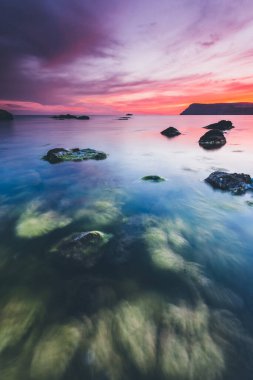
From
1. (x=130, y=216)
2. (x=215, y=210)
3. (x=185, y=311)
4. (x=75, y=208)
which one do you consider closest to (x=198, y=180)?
(x=215, y=210)

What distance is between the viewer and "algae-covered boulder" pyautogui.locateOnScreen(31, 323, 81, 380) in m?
2.82

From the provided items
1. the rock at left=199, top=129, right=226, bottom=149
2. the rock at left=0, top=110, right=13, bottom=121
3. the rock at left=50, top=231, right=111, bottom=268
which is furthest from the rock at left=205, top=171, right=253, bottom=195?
the rock at left=0, top=110, right=13, bottom=121

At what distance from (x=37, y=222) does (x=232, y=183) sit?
815 centimetres

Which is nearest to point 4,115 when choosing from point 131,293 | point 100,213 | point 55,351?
point 100,213

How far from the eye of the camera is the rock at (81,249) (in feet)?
15.5

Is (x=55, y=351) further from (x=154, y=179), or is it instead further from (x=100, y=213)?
(x=154, y=179)

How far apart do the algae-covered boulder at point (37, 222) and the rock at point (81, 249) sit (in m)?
1.01

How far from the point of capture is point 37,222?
6570 millimetres

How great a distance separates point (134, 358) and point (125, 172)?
34.9ft

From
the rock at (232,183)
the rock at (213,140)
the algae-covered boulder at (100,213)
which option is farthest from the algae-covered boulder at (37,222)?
the rock at (213,140)

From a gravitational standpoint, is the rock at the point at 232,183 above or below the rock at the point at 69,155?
above

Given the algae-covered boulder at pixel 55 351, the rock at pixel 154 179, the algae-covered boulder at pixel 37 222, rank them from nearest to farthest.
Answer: the algae-covered boulder at pixel 55 351
the algae-covered boulder at pixel 37 222
the rock at pixel 154 179

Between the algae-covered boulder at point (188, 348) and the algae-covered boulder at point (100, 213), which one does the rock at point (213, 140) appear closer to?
the algae-covered boulder at point (100, 213)

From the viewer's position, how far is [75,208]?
24.9ft
